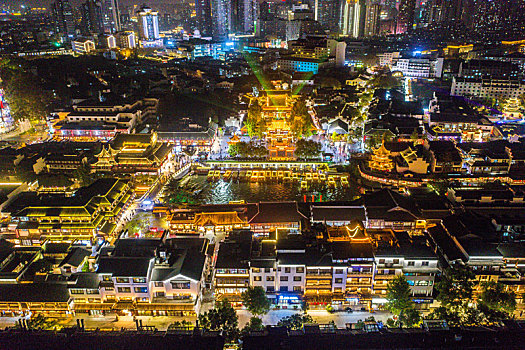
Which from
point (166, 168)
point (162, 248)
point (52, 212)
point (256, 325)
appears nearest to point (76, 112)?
point (166, 168)

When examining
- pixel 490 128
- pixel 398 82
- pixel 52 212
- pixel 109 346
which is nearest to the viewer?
pixel 109 346

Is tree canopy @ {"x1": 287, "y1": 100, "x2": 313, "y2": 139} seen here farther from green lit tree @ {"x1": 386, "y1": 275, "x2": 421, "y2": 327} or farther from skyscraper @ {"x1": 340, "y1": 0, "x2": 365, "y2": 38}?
skyscraper @ {"x1": 340, "y1": 0, "x2": 365, "y2": 38}

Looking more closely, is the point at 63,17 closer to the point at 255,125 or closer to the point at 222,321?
the point at 255,125

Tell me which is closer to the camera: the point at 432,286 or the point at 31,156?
the point at 432,286

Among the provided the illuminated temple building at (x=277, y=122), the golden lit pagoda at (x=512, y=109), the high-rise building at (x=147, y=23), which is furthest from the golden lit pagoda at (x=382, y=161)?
the high-rise building at (x=147, y=23)

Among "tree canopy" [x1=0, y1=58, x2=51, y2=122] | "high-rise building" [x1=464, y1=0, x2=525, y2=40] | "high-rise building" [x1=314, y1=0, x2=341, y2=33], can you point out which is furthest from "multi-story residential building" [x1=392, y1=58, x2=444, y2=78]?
"tree canopy" [x1=0, y1=58, x2=51, y2=122]

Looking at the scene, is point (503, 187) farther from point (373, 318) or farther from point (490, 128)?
point (373, 318)

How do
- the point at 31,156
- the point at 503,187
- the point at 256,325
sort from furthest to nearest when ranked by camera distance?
the point at 31,156
the point at 503,187
the point at 256,325

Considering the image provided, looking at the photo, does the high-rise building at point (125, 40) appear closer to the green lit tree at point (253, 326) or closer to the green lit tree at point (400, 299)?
the green lit tree at point (253, 326)
